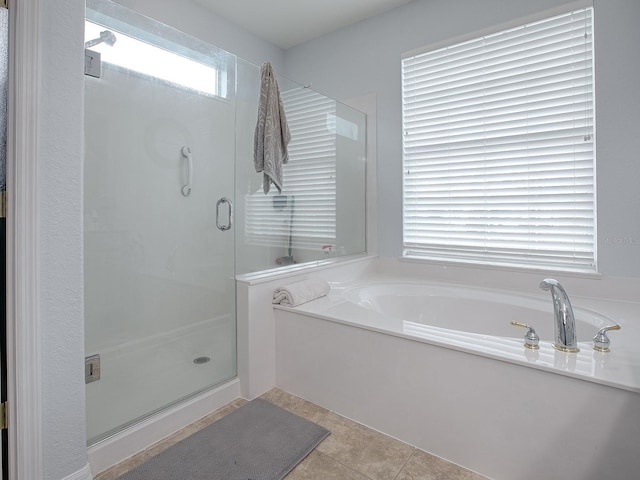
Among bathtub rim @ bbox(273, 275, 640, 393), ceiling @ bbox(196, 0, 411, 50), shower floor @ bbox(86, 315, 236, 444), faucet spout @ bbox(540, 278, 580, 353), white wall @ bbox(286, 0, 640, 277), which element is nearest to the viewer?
bathtub rim @ bbox(273, 275, 640, 393)

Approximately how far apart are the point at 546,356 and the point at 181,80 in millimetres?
2281

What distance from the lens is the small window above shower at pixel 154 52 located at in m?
1.61

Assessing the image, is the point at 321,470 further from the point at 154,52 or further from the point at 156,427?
the point at 154,52

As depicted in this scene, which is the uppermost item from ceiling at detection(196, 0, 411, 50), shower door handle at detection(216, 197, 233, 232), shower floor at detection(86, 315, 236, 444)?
ceiling at detection(196, 0, 411, 50)

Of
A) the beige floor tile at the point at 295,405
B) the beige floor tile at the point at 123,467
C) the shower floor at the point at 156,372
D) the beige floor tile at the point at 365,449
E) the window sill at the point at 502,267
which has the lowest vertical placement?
the beige floor tile at the point at 123,467

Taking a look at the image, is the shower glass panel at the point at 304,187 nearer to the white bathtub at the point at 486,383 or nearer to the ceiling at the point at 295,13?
the white bathtub at the point at 486,383

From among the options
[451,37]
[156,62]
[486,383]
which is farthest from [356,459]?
[451,37]

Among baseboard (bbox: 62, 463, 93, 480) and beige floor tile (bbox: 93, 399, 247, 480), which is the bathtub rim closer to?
beige floor tile (bbox: 93, 399, 247, 480)

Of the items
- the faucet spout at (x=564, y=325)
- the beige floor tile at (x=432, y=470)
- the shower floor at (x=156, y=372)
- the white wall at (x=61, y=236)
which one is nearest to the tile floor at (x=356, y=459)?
the beige floor tile at (x=432, y=470)

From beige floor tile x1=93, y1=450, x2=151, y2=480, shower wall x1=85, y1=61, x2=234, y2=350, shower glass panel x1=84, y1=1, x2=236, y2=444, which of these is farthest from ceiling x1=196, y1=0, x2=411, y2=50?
beige floor tile x1=93, y1=450, x2=151, y2=480

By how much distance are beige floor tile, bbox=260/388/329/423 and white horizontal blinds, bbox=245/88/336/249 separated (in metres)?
0.91

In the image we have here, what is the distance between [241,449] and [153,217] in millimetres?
1312

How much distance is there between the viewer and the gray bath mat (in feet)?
4.52

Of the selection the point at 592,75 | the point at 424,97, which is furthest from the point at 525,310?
the point at 424,97
